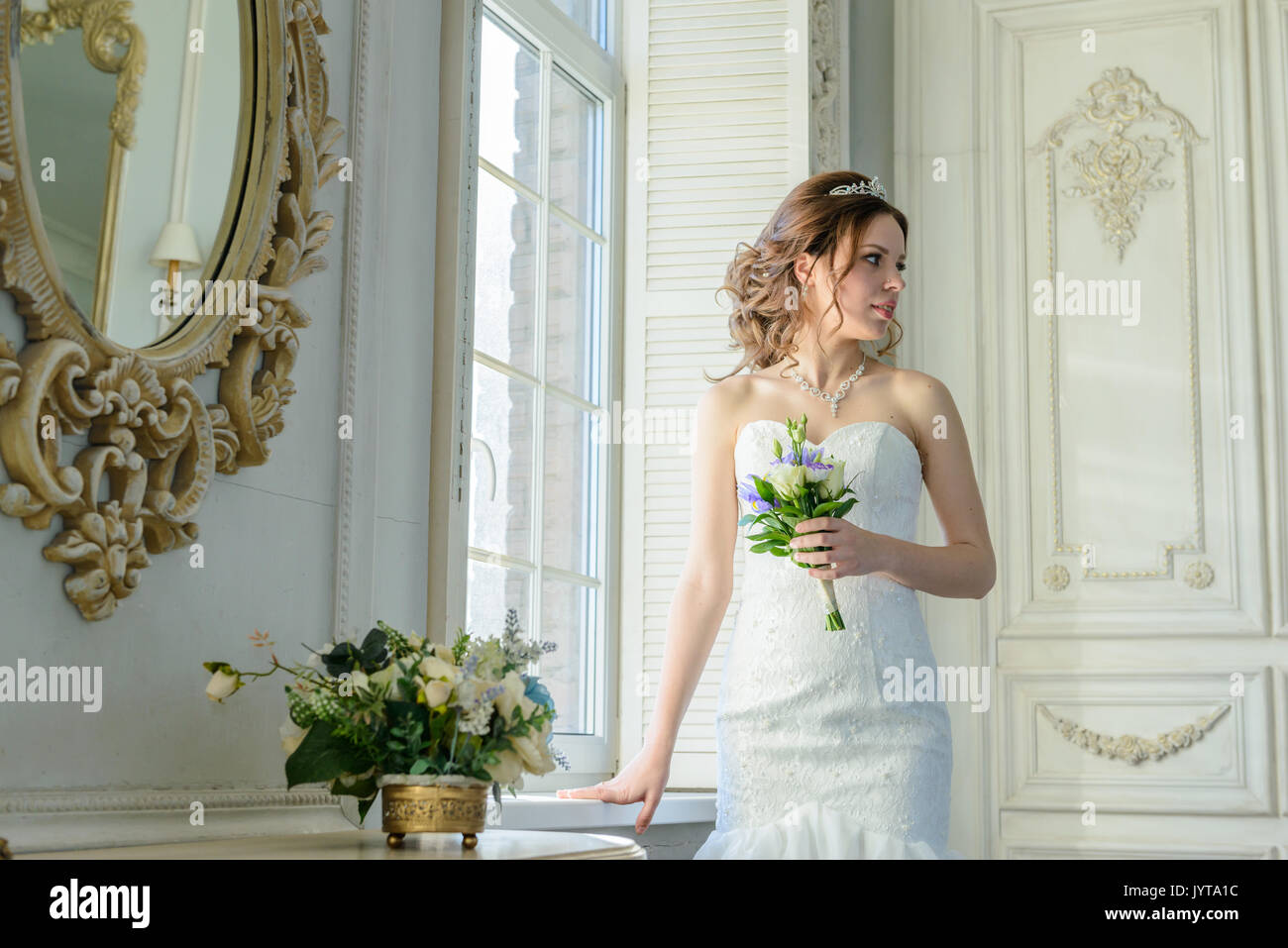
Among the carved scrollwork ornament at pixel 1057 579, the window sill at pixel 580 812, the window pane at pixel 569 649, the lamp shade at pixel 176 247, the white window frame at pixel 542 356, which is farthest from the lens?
the carved scrollwork ornament at pixel 1057 579

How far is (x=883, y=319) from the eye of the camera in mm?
2148

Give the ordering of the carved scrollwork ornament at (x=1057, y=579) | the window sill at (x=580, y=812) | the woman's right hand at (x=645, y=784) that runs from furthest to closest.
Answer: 1. the carved scrollwork ornament at (x=1057, y=579)
2. the window sill at (x=580, y=812)
3. the woman's right hand at (x=645, y=784)

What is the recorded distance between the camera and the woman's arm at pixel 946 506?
6.55ft

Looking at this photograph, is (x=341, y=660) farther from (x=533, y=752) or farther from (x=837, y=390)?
(x=837, y=390)

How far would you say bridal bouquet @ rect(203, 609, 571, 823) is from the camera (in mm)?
1439

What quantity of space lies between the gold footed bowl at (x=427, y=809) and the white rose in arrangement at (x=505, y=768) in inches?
1.2

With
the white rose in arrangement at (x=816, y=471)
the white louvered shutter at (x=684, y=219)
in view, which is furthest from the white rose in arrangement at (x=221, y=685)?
the white louvered shutter at (x=684, y=219)

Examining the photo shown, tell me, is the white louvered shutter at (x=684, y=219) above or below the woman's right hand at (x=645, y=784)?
above

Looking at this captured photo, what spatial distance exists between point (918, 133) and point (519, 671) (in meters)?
2.81

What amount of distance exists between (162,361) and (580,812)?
131 centimetres

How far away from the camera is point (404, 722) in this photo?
145 cm

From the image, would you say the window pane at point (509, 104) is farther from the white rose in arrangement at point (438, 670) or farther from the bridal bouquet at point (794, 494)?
the white rose in arrangement at point (438, 670)
